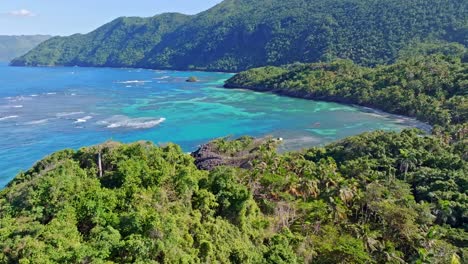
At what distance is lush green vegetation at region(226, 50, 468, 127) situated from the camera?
81375 mm

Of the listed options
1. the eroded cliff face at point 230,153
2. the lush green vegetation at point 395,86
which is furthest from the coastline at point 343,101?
the eroded cliff face at point 230,153

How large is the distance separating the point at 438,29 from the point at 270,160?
17034cm

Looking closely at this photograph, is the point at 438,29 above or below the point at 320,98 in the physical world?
above

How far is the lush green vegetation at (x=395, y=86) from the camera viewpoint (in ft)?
267

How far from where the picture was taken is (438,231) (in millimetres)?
30516

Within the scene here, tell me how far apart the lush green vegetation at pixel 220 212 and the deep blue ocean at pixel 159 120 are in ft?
90.7

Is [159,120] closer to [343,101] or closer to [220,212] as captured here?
[343,101]

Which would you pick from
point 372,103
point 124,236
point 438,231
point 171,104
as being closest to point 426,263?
point 438,231

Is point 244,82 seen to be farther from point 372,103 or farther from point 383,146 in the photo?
point 383,146

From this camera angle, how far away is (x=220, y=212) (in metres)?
27.5

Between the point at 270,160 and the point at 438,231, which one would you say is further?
the point at 270,160

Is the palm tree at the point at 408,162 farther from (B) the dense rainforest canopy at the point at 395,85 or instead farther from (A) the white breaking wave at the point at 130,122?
(A) the white breaking wave at the point at 130,122

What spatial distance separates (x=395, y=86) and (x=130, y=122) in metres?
63.8

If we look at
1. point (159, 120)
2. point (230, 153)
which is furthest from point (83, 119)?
point (230, 153)
